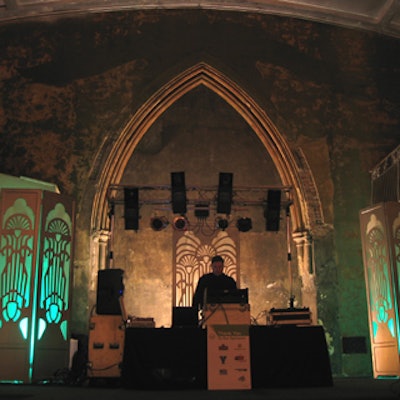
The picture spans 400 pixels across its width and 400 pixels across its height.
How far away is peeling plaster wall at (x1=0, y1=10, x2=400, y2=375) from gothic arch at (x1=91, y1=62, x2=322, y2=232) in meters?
0.13

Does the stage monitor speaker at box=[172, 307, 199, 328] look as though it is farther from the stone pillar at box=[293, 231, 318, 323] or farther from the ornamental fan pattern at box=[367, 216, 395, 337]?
the stone pillar at box=[293, 231, 318, 323]

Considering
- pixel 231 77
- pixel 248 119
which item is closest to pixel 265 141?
pixel 248 119

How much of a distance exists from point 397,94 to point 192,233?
16.1 ft

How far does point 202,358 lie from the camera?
204 inches

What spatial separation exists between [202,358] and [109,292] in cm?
164

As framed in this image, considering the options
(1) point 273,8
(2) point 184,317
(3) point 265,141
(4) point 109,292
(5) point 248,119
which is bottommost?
(2) point 184,317

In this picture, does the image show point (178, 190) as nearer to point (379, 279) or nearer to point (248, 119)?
point (248, 119)

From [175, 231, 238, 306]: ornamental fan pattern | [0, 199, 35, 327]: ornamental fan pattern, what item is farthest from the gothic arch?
[175, 231, 238, 306]: ornamental fan pattern

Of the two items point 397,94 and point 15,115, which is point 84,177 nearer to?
point 15,115

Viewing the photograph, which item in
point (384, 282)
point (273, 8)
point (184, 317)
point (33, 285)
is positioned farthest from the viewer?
point (273, 8)

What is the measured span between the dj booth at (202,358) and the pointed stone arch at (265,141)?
3.15 metres

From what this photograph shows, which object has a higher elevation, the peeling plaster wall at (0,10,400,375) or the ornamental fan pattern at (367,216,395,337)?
the peeling plaster wall at (0,10,400,375)

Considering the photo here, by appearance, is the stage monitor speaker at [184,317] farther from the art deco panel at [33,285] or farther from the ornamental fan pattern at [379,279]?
the ornamental fan pattern at [379,279]

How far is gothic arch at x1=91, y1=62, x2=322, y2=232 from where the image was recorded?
29.2 feet
